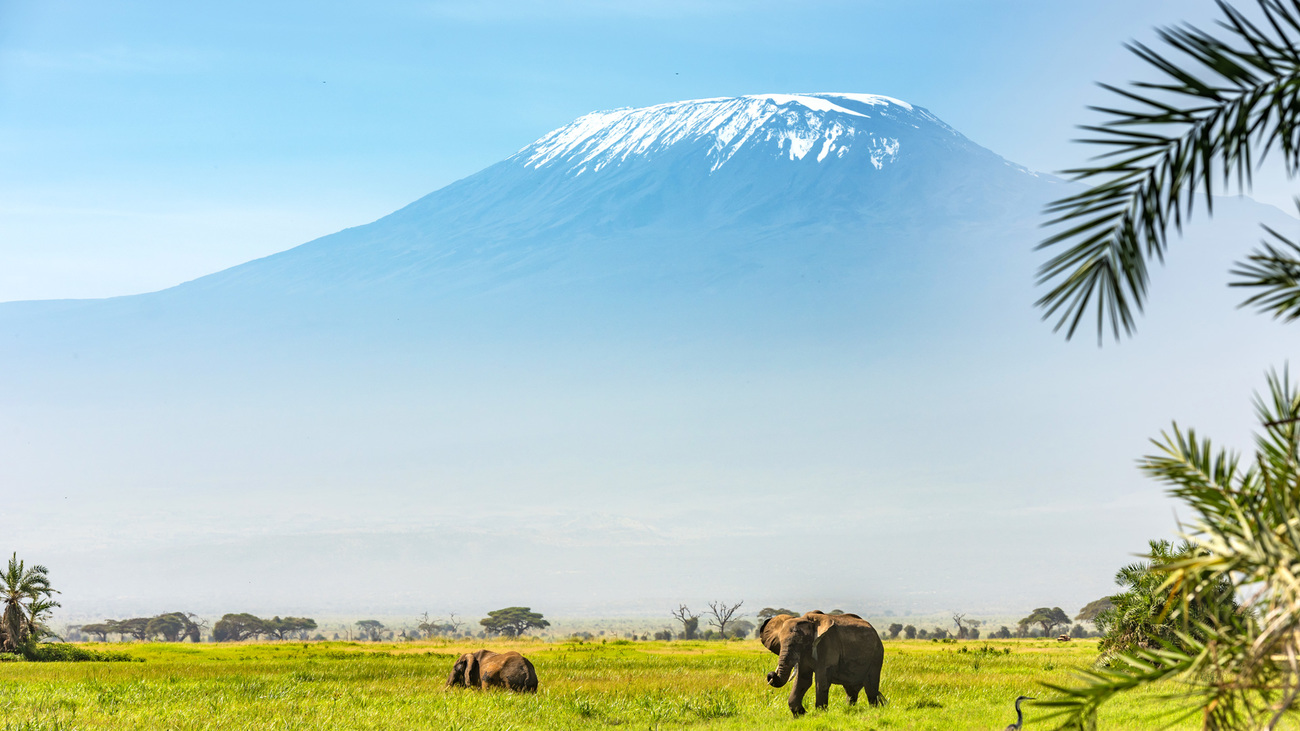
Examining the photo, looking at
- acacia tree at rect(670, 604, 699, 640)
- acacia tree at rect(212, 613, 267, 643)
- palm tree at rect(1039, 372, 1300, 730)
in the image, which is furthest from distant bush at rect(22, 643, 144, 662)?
acacia tree at rect(212, 613, 267, 643)

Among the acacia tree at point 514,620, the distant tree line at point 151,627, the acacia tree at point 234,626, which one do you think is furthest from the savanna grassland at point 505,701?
the distant tree line at point 151,627

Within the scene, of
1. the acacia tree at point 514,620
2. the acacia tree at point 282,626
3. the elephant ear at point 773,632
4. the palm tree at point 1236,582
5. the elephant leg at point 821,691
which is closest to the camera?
the palm tree at point 1236,582

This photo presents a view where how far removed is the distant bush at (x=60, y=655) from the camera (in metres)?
44.5

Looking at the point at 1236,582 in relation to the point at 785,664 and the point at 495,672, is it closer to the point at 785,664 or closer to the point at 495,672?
the point at 785,664

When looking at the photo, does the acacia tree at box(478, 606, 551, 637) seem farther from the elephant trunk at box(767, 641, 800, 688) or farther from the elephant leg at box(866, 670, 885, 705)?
the elephant trunk at box(767, 641, 800, 688)

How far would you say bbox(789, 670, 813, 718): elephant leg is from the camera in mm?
19094

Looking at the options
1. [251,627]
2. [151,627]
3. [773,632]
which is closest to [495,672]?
[773,632]

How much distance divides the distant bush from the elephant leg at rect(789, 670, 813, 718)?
3715cm

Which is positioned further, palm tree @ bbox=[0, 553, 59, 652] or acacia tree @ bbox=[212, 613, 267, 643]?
acacia tree @ bbox=[212, 613, 267, 643]

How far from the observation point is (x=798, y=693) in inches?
755

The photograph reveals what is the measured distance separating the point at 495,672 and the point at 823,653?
339 inches

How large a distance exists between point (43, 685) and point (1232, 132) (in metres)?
29.7

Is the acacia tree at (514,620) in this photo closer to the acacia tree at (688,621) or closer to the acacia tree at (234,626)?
the acacia tree at (688,621)

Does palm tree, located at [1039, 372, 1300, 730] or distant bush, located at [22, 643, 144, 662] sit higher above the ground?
palm tree, located at [1039, 372, 1300, 730]
